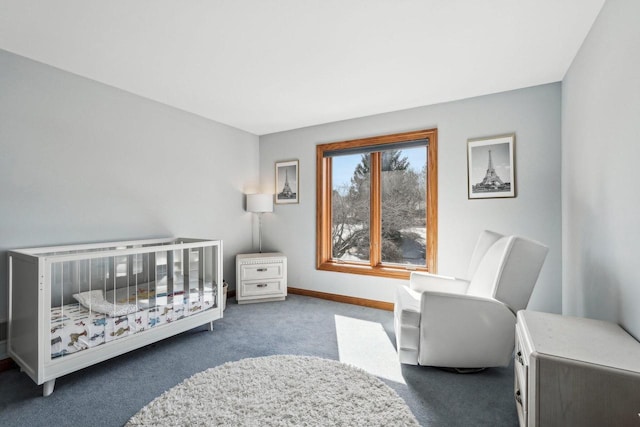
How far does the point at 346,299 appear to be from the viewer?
12.2ft

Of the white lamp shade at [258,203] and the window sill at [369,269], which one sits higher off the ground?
the white lamp shade at [258,203]

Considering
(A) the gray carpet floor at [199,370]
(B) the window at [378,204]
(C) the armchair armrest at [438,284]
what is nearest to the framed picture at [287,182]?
(B) the window at [378,204]

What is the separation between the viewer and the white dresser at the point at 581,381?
103cm

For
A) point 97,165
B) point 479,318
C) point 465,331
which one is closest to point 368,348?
point 465,331

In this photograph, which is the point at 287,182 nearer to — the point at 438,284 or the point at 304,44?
the point at 304,44

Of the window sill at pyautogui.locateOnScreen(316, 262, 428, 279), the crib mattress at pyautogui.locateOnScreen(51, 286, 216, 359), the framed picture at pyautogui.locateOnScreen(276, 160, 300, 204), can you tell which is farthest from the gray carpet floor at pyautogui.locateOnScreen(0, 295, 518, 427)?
the framed picture at pyautogui.locateOnScreen(276, 160, 300, 204)

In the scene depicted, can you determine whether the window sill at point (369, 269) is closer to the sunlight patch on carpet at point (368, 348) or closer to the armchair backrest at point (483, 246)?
the sunlight patch on carpet at point (368, 348)

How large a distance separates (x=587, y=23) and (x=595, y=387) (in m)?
2.05

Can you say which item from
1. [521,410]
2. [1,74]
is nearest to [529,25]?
[521,410]

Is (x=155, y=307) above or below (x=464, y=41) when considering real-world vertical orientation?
below

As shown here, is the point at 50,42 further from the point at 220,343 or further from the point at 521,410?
the point at 521,410

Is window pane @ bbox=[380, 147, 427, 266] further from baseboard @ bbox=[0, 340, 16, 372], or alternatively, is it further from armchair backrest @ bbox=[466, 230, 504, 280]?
baseboard @ bbox=[0, 340, 16, 372]

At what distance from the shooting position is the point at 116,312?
2.17 meters

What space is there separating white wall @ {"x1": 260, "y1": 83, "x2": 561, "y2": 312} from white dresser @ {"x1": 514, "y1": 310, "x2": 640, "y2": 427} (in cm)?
166
